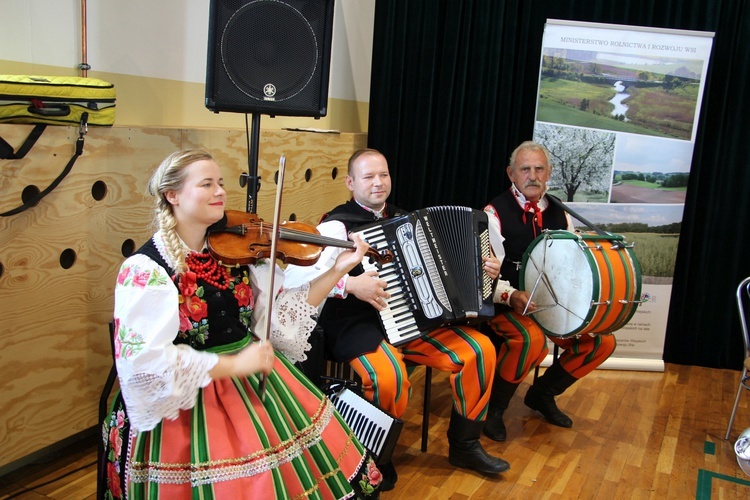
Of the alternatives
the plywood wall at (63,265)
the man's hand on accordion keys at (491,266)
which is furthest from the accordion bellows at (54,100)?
the man's hand on accordion keys at (491,266)

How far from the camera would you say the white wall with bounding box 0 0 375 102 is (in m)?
2.34

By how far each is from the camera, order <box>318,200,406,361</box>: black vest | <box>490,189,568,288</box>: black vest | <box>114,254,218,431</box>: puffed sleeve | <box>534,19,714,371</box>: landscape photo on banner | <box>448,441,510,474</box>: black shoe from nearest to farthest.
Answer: <box>114,254,218,431</box>: puffed sleeve, <box>318,200,406,361</box>: black vest, <box>448,441,510,474</box>: black shoe, <box>490,189,568,288</box>: black vest, <box>534,19,714,371</box>: landscape photo on banner

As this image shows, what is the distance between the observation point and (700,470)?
9.29 ft

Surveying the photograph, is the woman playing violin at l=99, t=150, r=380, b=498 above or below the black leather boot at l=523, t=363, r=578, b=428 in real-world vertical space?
above

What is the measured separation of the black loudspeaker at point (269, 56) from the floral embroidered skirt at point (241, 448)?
3.25 ft

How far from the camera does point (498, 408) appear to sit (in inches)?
120

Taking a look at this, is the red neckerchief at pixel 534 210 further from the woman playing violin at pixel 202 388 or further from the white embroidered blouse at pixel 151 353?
the white embroidered blouse at pixel 151 353

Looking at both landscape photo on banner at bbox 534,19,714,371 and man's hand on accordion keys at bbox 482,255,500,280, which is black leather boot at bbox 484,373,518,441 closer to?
man's hand on accordion keys at bbox 482,255,500,280

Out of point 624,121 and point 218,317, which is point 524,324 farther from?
point 218,317

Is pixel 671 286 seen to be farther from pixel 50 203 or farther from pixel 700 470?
pixel 50 203

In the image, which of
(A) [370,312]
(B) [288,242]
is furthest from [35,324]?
(A) [370,312]

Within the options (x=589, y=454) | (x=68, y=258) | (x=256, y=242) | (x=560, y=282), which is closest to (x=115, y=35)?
(x=68, y=258)

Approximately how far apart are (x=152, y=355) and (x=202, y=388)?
182 millimetres

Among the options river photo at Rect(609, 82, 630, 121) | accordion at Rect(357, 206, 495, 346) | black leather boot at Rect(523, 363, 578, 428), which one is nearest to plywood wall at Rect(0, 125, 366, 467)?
accordion at Rect(357, 206, 495, 346)
